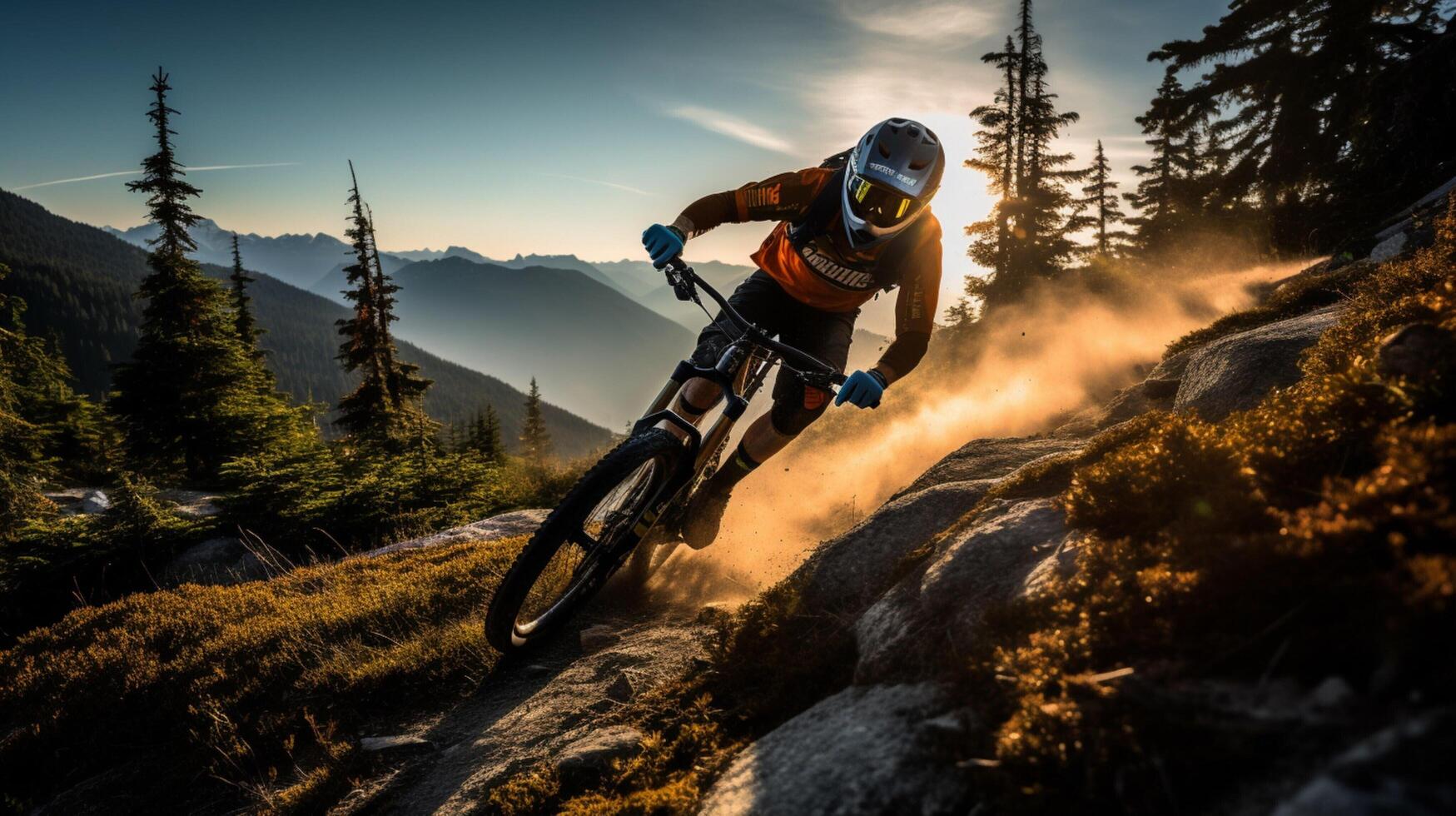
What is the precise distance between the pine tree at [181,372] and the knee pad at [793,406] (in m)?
27.8

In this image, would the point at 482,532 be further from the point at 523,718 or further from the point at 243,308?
the point at 243,308

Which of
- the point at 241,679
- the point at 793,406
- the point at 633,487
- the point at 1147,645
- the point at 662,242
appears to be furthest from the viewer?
the point at 793,406

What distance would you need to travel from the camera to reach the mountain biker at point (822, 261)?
5.39m

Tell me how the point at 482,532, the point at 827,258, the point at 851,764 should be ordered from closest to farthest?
the point at 851,764 < the point at 827,258 < the point at 482,532

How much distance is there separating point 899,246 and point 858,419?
13755mm

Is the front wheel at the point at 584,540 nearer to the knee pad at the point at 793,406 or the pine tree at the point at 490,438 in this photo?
the knee pad at the point at 793,406

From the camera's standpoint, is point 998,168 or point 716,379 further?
point 998,168

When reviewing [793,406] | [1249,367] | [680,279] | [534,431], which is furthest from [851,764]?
[534,431]

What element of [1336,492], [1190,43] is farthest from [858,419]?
[1190,43]

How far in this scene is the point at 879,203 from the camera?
5.39 meters

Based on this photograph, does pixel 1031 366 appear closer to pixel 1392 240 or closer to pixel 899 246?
pixel 1392 240

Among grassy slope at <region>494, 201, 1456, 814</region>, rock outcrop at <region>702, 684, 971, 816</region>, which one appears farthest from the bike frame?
rock outcrop at <region>702, 684, 971, 816</region>

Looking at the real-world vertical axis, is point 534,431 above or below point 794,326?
below

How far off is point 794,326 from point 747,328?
5.11 ft
